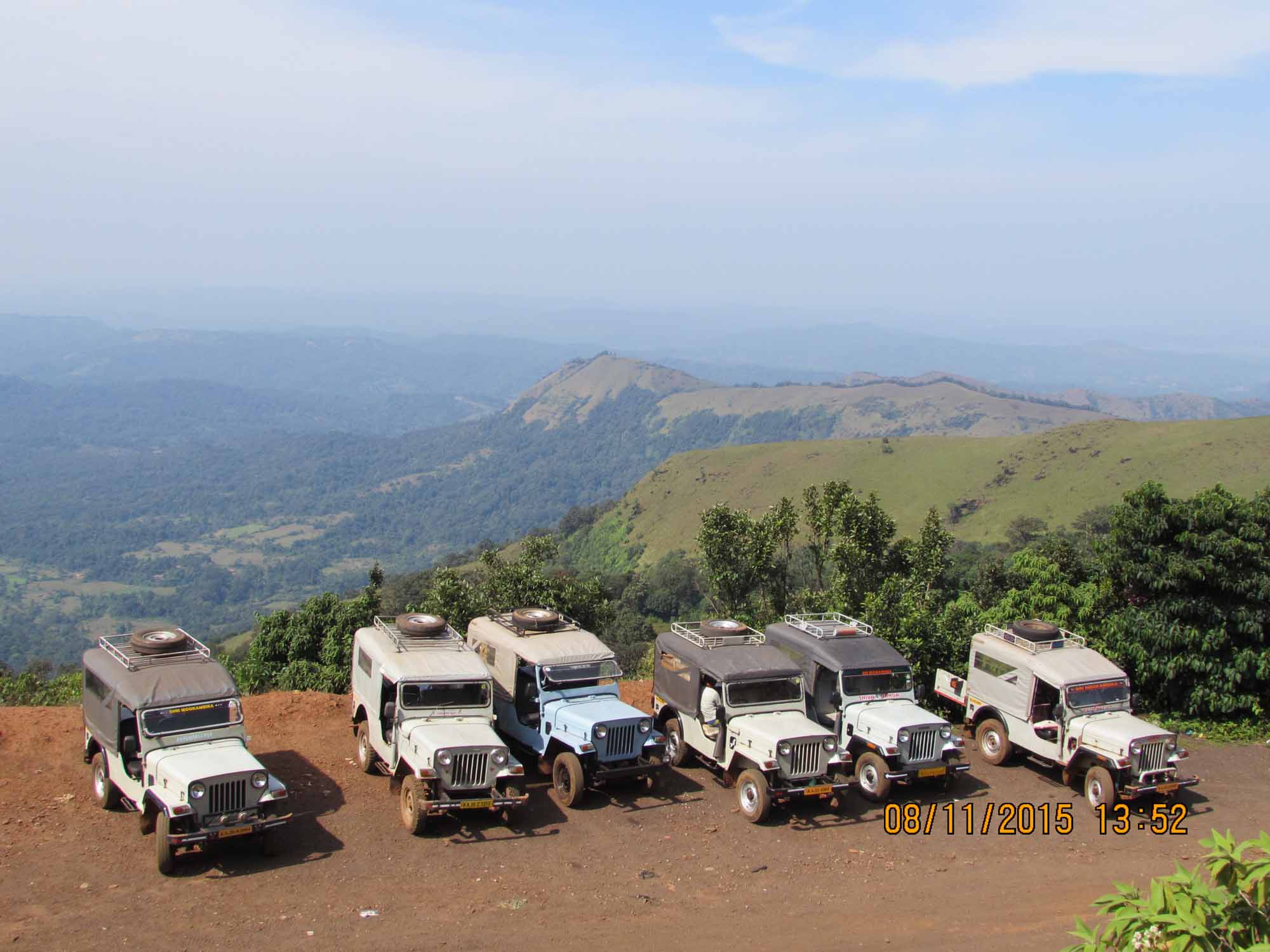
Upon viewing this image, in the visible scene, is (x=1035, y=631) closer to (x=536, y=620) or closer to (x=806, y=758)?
(x=806, y=758)

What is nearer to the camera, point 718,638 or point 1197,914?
point 1197,914

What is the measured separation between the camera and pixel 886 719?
49.3 ft

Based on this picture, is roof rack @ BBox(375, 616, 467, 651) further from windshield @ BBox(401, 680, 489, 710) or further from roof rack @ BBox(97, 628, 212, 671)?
roof rack @ BBox(97, 628, 212, 671)

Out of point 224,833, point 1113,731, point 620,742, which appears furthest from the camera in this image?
point 1113,731

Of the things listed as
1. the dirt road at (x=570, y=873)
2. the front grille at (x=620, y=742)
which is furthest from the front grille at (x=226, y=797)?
the front grille at (x=620, y=742)

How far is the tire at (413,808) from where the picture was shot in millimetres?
13055

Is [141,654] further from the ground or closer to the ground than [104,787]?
further from the ground

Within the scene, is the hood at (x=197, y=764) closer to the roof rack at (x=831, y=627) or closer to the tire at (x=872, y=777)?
the tire at (x=872, y=777)

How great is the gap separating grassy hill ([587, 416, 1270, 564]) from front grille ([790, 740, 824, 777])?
87.5 metres

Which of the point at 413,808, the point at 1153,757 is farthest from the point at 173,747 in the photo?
the point at 1153,757

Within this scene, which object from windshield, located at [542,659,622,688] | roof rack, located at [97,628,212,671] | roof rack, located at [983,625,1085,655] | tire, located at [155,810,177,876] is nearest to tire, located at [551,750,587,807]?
windshield, located at [542,659,622,688]

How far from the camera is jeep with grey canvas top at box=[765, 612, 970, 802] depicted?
14.8m

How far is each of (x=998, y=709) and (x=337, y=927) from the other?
11.3 metres

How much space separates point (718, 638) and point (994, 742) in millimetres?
5135
